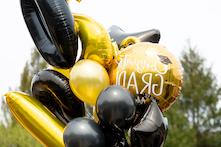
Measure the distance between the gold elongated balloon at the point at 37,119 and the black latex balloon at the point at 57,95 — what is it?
0.29 ft

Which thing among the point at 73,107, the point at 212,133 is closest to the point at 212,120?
the point at 212,133

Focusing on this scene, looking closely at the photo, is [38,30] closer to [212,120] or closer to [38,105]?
[38,105]

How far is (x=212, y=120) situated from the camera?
17.0m

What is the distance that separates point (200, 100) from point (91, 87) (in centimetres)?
1374

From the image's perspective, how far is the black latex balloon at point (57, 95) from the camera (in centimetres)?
413

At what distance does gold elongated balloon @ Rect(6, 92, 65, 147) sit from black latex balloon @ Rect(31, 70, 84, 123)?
88 mm

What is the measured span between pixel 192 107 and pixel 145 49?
13476 mm

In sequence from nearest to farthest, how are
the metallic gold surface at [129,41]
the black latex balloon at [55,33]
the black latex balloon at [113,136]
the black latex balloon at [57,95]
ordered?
the black latex balloon at [113,136], the black latex balloon at [55,33], the black latex balloon at [57,95], the metallic gold surface at [129,41]

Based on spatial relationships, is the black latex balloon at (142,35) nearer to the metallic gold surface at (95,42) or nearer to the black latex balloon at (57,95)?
the metallic gold surface at (95,42)

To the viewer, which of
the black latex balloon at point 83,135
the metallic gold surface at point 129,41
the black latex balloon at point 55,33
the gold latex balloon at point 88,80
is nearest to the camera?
the black latex balloon at point 83,135

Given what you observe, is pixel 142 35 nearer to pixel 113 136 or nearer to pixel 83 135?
pixel 113 136

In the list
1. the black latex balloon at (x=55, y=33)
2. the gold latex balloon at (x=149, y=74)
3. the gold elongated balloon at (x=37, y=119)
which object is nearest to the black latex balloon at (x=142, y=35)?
the gold latex balloon at (x=149, y=74)

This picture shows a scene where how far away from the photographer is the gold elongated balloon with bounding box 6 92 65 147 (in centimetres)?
395

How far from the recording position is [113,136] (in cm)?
372
